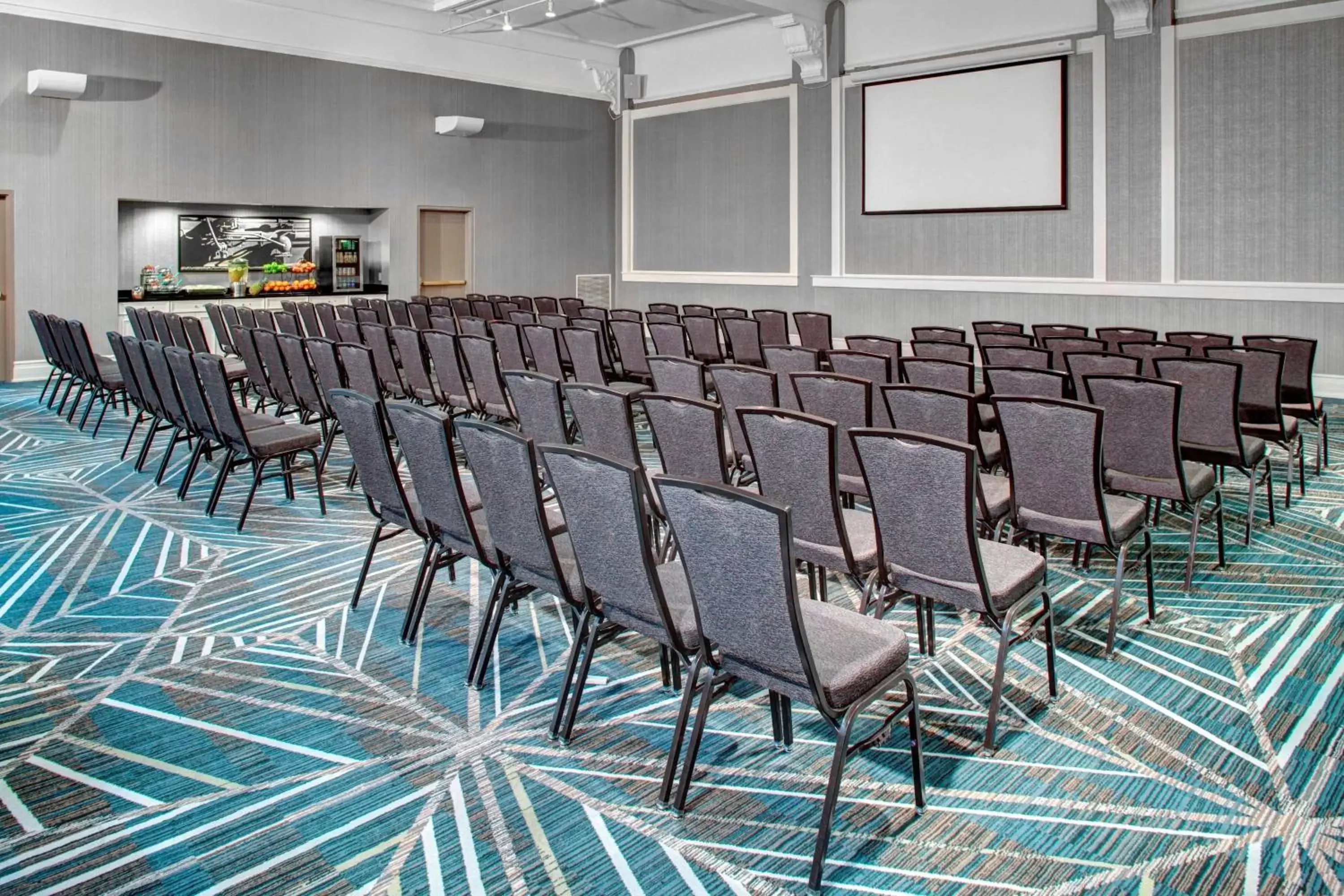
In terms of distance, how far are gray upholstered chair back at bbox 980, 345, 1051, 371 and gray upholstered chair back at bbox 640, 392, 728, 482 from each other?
8.18ft

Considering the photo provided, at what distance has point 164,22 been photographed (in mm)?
11922

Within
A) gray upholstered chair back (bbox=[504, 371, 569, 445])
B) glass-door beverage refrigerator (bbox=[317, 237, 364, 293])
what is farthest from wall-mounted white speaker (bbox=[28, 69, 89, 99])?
gray upholstered chair back (bbox=[504, 371, 569, 445])

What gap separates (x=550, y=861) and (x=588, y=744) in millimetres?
601

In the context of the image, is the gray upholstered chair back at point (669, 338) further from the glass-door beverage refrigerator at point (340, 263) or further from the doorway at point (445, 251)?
the doorway at point (445, 251)

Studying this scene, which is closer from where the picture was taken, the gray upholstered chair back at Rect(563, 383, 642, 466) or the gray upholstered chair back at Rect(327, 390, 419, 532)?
the gray upholstered chair back at Rect(327, 390, 419, 532)

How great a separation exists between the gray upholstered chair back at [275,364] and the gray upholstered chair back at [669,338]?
276 cm

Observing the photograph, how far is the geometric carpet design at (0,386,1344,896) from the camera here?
8.29 ft

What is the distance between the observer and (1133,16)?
10.5 meters

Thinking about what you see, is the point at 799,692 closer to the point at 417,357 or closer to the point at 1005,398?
the point at 1005,398

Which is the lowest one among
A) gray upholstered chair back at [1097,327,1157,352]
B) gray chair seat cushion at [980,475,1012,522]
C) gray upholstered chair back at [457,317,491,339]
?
gray chair seat cushion at [980,475,1012,522]

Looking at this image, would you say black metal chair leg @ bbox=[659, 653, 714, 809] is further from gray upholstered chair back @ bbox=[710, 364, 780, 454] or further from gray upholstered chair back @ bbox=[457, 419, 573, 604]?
gray upholstered chair back @ bbox=[710, 364, 780, 454]

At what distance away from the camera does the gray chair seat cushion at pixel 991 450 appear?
4992mm

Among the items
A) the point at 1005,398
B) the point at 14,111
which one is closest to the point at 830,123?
the point at 14,111

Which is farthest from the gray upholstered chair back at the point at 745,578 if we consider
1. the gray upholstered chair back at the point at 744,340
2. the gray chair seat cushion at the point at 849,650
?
the gray upholstered chair back at the point at 744,340
